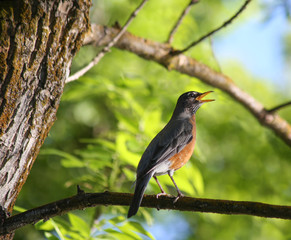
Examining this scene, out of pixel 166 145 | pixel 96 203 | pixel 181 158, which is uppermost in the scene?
pixel 166 145

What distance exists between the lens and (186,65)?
4.42 metres

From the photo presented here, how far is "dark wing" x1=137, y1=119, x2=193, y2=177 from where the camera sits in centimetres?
322

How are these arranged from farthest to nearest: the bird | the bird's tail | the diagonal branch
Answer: the bird → the bird's tail → the diagonal branch

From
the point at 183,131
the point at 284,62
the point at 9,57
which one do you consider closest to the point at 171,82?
the point at 183,131

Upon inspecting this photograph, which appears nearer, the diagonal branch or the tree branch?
the diagonal branch

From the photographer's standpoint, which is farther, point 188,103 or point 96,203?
point 188,103

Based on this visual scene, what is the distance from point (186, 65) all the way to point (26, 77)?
2257 mm

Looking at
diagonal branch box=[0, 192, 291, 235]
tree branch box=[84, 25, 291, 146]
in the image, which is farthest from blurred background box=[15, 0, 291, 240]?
diagonal branch box=[0, 192, 291, 235]

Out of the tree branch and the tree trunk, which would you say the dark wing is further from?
the tree trunk

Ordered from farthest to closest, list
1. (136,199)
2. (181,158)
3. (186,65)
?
(186,65)
(181,158)
(136,199)

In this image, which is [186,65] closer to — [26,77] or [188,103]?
[188,103]

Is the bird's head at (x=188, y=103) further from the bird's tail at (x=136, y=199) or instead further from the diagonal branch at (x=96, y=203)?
the diagonal branch at (x=96, y=203)

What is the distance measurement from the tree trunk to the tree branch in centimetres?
86

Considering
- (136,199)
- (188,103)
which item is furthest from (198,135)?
(136,199)
